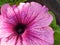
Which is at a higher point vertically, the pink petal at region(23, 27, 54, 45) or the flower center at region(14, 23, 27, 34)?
the flower center at region(14, 23, 27, 34)

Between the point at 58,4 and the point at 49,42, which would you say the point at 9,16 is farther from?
the point at 58,4

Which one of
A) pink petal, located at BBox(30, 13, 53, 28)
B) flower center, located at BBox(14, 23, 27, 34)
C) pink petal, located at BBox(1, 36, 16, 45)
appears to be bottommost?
pink petal, located at BBox(1, 36, 16, 45)

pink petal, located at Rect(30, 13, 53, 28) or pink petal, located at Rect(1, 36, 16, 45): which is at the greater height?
pink petal, located at Rect(30, 13, 53, 28)

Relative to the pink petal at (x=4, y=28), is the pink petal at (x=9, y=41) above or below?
below

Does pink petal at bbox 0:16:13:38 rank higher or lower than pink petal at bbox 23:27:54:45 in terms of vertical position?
higher

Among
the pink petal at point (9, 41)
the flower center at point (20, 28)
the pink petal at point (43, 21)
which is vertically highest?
the pink petal at point (43, 21)

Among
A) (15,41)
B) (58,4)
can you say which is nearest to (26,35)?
(15,41)

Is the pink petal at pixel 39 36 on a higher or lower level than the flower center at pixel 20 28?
lower
